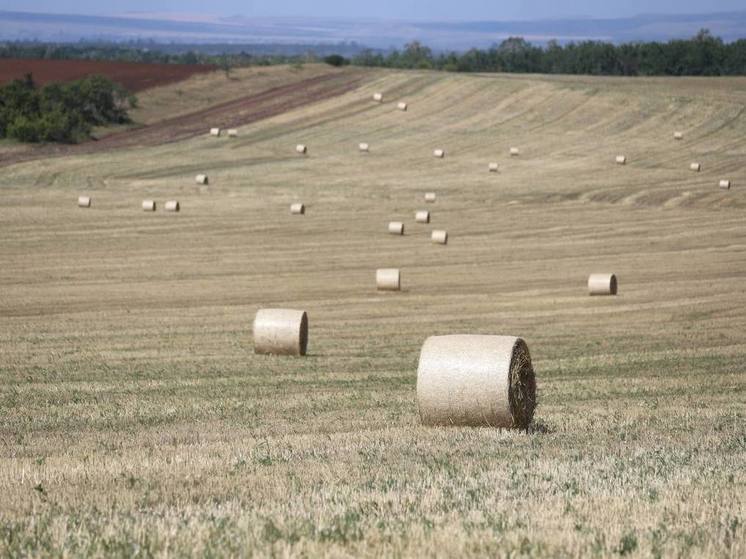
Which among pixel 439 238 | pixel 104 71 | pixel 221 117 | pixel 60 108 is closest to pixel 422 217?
pixel 439 238

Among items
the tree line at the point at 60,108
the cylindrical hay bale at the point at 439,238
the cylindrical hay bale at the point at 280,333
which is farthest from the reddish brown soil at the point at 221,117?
the cylindrical hay bale at the point at 280,333

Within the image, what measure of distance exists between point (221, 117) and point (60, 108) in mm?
8882

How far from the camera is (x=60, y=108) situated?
219ft

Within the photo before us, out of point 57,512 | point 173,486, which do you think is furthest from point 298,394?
point 57,512

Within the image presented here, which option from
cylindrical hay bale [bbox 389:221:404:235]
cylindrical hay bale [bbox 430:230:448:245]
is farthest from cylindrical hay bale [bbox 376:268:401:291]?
cylindrical hay bale [bbox 389:221:404:235]

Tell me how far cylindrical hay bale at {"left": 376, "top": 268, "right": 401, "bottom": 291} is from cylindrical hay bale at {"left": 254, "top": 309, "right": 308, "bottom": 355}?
839 cm

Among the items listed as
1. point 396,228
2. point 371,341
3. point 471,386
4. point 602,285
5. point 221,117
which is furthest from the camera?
point 221,117

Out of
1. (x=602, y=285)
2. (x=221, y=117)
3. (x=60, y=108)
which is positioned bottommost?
(x=602, y=285)

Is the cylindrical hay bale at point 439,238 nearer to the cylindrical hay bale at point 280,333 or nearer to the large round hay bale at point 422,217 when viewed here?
the large round hay bale at point 422,217

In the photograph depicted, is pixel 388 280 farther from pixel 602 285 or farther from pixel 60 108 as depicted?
pixel 60 108

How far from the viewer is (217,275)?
108 feet

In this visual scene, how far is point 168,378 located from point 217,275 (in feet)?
48.0

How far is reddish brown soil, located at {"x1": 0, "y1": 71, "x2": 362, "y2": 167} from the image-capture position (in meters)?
62.2

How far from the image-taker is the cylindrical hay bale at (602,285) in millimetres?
29031
